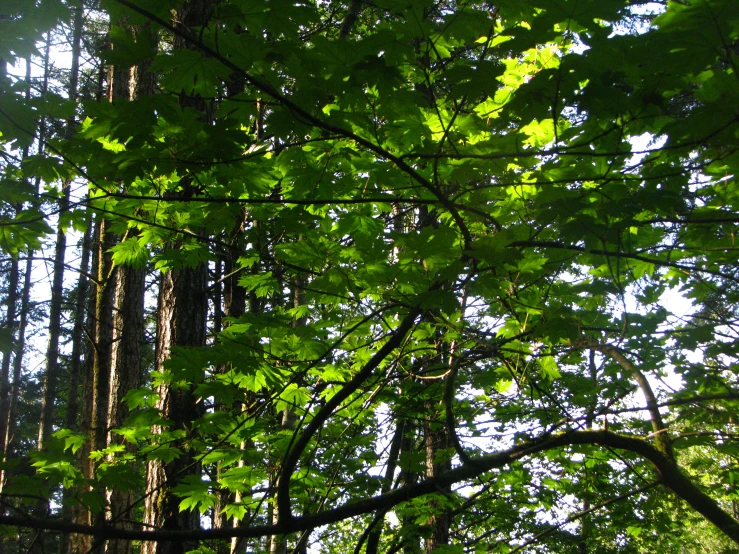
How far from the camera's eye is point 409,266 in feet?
9.35

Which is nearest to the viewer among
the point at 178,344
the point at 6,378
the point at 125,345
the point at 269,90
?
the point at 269,90

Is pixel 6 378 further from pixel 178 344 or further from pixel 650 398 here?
pixel 650 398

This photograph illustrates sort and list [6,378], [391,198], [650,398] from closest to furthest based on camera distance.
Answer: [391,198] < [650,398] < [6,378]

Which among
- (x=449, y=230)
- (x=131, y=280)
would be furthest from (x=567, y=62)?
(x=131, y=280)

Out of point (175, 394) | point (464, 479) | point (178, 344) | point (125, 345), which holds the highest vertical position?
point (125, 345)

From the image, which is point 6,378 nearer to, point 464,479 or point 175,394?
point 175,394

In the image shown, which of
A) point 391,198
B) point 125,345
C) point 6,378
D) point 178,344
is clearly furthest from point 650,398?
point 6,378

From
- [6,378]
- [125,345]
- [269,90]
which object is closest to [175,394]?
[125,345]

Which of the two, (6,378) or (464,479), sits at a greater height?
(6,378)

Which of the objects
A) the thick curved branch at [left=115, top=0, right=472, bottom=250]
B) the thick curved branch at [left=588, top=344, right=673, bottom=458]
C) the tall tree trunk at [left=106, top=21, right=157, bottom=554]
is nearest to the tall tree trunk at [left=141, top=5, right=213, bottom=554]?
the tall tree trunk at [left=106, top=21, right=157, bottom=554]

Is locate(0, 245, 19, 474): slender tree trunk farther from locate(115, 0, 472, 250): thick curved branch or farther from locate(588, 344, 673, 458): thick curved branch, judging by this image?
locate(588, 344, 673, 458): thick curved branch

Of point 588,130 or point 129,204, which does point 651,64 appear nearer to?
point 588,130

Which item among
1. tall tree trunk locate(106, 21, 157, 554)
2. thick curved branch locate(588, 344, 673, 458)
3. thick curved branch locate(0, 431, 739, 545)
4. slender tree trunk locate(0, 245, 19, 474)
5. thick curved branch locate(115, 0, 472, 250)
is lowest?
thick curved branch locate(0, 431, 739, 545)

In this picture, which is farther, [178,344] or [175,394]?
[178,344]
